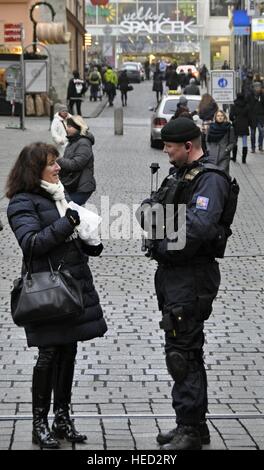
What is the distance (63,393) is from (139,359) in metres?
2.01

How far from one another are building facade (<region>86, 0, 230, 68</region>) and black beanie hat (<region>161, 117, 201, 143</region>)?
83.9 meters

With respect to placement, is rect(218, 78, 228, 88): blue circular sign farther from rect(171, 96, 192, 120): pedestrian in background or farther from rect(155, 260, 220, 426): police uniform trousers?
rect(155, 260, 220, 426): police uniform trousers

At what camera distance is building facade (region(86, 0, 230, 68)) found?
293 feet

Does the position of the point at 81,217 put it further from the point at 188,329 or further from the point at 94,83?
the point at 94,83

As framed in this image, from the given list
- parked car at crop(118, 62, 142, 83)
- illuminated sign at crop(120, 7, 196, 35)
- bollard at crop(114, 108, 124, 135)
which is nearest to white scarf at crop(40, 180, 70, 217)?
bollard at crop(114, 108, 124, 135)

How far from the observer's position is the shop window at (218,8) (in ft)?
289

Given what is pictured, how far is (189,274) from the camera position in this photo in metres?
5.82

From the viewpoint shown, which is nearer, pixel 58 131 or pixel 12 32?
pixel 58 131

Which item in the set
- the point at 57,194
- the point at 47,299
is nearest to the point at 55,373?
the point at 47,299

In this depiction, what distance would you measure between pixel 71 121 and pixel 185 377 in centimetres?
732

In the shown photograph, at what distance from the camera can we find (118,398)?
7051mm

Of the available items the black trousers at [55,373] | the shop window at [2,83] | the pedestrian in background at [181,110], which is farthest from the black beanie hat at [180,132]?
the shop window at [2,83]

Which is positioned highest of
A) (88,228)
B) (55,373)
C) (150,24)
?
(150,24)
